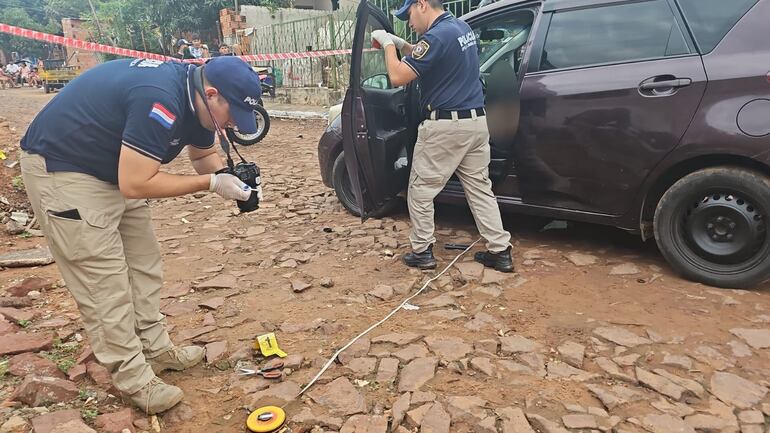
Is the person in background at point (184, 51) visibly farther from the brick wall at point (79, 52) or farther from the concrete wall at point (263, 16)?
the brick wall at point (79, 52)

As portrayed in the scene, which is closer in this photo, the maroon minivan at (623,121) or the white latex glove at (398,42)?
the maroon minivan at (623,121)

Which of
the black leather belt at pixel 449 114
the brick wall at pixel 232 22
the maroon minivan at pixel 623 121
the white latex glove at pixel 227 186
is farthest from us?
the brick wall at pixel 232 22

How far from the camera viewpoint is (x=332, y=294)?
3414 mm

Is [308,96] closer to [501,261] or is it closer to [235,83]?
[501,261]

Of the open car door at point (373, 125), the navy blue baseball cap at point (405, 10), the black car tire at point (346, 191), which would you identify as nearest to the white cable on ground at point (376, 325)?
the open car door at point (373, 125)

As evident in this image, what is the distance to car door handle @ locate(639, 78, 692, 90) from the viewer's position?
311 centimetres

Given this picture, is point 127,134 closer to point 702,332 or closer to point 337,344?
point 337,344

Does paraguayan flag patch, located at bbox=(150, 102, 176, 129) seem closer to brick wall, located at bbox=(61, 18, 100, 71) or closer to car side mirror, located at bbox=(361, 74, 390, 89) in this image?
car side mirror, located at bbox=(361, 74, 390, 89)

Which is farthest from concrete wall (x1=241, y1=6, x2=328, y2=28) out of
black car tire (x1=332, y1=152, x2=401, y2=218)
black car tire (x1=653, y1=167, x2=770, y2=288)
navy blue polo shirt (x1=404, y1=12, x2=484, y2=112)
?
black car tire (x1=653, y1=167, x2=770, y2=288)

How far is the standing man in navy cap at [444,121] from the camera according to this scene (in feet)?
10.9

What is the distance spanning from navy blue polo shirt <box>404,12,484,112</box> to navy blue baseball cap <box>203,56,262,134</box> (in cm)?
148

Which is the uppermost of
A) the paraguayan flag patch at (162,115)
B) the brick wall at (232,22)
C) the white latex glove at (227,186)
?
the brick wall at (232,22)

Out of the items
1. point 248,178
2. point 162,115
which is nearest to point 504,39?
point 248,178

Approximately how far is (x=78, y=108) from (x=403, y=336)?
184cm
